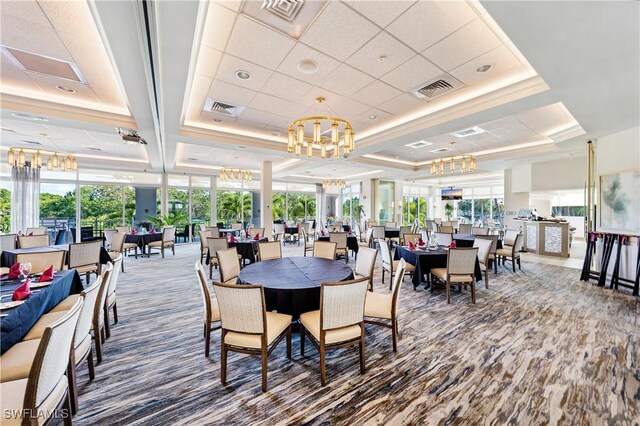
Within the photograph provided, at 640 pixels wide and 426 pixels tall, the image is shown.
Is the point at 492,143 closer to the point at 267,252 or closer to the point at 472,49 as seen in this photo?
the point at 472,49

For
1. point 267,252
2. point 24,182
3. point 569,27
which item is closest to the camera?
point 569,27

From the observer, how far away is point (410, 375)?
2346mm

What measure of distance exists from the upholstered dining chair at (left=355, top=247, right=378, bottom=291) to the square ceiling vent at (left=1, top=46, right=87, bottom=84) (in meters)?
4.49

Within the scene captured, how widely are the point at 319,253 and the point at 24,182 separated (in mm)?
10362

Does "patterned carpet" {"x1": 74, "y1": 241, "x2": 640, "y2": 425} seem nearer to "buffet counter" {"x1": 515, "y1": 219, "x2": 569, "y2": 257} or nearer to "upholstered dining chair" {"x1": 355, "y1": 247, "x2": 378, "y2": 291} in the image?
"upholstered dining chair" {"x1": 355, "y1": 247, "x2": 378, "y2": 291}

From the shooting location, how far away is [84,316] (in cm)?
194

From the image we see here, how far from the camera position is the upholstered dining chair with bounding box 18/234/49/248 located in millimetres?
5039

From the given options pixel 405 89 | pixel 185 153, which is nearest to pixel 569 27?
pixel 405 89

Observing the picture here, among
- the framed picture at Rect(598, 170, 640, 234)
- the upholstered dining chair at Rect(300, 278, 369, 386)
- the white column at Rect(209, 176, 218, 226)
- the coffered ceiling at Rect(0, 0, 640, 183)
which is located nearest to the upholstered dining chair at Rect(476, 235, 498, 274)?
the framed picture at Rect(598, 170, 640, 234)

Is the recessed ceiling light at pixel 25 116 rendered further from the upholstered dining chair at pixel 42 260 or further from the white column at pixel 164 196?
the white column at pixel 164 196

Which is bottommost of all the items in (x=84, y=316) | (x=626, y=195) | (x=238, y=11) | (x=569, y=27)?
(x=84, y=316)

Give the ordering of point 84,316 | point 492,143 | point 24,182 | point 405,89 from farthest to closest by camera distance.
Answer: point 24,182 < point 492,143 < point 405,89 < point 84,316

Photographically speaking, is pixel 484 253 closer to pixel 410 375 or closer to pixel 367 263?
pixel 367 263

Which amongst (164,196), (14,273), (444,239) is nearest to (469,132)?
(444,239)
